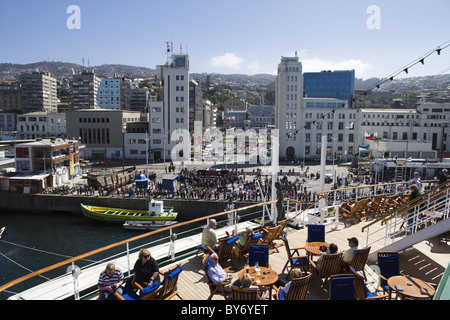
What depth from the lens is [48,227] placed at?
27594 mm

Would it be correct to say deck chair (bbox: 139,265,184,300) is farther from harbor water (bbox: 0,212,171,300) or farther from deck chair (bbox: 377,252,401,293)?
harbor water (bbox: 0,212,171,300)

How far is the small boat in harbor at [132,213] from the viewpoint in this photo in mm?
27597

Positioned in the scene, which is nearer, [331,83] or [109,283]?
[109,283]

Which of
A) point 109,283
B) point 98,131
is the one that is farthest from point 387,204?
point 98,131

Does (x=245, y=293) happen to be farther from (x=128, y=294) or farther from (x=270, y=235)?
(x=270, y=235)

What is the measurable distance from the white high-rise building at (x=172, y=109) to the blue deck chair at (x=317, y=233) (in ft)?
156

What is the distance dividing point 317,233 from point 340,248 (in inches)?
39.5

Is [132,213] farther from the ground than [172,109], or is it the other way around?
[172,109]

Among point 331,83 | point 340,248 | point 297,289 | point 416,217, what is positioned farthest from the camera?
point 331,83

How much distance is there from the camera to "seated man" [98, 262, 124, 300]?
4617mm

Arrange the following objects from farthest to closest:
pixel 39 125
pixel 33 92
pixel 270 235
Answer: pixel 33 92 < pixel 39 125 < pixel 270 235

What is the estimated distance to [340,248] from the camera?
7.43 metres
